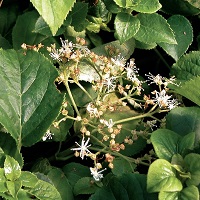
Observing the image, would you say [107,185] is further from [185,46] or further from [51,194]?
[185,46]

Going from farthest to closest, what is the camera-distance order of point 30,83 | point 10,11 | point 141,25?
point 10,11 < point 141,25 < point 30,83

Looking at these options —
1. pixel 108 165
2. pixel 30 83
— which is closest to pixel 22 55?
pixel 30 83

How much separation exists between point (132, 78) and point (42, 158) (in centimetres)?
30

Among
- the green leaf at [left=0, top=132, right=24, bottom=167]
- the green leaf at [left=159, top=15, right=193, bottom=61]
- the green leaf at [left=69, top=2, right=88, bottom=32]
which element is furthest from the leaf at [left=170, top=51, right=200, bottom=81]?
the green leaf at [left=0, top=132, right=24, bottom=167]

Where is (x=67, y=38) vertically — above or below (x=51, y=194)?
above

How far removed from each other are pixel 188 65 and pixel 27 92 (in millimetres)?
449

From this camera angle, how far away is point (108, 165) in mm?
1229

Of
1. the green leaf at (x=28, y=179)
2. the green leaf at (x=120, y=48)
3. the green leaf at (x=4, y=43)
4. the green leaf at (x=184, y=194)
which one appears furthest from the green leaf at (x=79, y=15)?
the green leaf at (x=184, y=194)

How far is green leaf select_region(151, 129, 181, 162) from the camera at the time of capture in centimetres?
108

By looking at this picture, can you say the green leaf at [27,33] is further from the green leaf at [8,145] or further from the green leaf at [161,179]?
the green leaf at [161,179]

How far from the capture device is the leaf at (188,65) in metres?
1.38

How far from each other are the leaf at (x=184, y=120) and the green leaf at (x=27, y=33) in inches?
17.4

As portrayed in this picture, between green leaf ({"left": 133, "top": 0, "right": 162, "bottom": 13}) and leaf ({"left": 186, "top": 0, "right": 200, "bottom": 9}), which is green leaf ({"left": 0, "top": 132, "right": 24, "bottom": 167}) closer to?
green leaf ({"left": 133, "top": 0, "right": 162, "bottom": 13})

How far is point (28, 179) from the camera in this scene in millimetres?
1129
